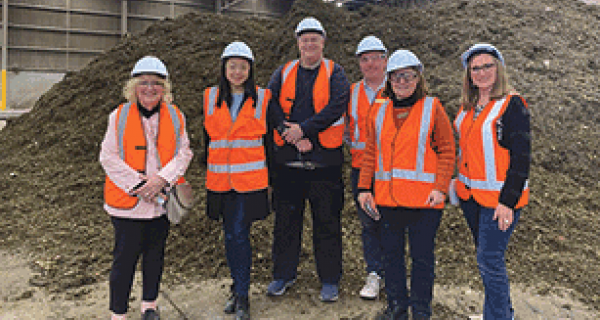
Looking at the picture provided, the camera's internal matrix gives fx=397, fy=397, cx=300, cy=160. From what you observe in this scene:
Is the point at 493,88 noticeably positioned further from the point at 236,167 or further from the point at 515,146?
the point at 236,167

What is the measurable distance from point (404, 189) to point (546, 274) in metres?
2.25

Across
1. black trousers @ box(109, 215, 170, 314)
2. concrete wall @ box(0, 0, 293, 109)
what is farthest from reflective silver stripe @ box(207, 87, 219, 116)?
concrete wall @ box(0, 0, 293, 109)

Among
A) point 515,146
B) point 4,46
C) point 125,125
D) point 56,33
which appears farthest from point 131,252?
point 56,33

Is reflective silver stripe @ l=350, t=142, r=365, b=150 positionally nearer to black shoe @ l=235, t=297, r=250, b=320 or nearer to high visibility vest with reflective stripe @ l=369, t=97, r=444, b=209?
high visibility vest with reflective stripe @ l=369, t=97, r=444, b=209

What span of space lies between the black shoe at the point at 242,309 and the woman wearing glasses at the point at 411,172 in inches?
39.9

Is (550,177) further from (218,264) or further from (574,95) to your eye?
(218,264)

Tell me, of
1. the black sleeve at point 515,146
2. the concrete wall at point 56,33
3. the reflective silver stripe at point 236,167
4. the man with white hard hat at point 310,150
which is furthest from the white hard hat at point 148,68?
the concrete wall at point 56,33

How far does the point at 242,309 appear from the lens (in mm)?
2799

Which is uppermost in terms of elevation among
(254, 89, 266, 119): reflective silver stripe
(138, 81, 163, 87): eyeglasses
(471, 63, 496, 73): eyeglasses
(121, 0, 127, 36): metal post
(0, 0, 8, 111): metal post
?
(121, 0, 127, 36): metal post

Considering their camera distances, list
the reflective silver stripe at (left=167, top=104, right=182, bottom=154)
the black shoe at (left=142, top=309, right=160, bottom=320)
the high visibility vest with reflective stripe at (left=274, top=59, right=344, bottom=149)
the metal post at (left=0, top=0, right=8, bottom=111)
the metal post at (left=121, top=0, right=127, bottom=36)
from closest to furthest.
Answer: the reflective silver stripe at (left=167, top=104, right=182, bottom=154) < the black shoe at (left=142, top=309, right=160, bottom=320) < the high visibility vest with reflective stripe at (left=274, top=59, right=344, bottom=149) < the metal post at (left=0, top=0, right=8, bottom=111) < the metal post at (left=121, top=0, right=127, bottom=36)

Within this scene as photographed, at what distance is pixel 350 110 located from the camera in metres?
3.14

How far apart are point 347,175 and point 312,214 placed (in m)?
2.15

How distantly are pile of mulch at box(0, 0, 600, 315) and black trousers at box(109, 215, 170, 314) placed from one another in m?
0.97

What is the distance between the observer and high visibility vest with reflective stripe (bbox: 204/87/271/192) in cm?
271
